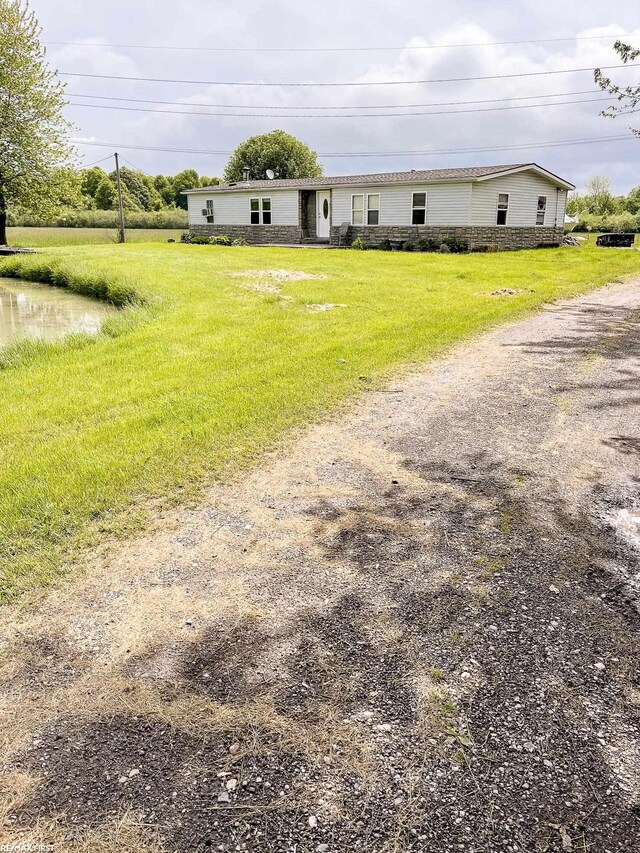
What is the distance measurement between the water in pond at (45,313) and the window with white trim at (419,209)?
17078mm

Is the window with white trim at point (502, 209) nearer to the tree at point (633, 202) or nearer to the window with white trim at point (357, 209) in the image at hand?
the window with white trim at point (357, 209)

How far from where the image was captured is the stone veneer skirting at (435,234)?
2619 cm

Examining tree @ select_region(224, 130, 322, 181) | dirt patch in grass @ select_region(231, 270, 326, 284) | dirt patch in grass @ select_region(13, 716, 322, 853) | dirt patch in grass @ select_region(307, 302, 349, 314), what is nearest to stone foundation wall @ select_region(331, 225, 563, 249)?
dirt patch in grass @ select_region(231, 270, 326, 284)

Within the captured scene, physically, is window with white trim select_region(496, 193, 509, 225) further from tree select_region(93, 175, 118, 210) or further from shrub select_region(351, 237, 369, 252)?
tree select_region(93, 175, 118, 210)

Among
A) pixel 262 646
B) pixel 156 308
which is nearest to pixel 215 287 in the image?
pixel 156 308

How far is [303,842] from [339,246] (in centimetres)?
2964

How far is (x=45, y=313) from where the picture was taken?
12.8 meters

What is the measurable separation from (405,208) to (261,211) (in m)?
9.24

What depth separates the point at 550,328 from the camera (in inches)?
377

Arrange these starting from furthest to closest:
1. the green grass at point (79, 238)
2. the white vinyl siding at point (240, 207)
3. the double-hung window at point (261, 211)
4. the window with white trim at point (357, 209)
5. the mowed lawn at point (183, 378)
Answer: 1. the double-hung window at point (261, 211)
2. the green grass at point (79, 238)
3. the white vinyl siding at point (240, 207)
4. the window with white trim at point (357, 209)
5. the mowed lawn at point (183, 378)

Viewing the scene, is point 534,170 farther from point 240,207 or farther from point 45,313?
point 45,313

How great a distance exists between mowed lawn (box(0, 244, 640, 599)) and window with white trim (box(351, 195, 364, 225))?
597 inches

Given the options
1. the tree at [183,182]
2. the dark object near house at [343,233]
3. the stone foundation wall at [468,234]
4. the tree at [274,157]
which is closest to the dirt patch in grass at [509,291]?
the stone foundation wall at [468,234]

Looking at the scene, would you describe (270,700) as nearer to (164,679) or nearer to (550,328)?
(164,679)
